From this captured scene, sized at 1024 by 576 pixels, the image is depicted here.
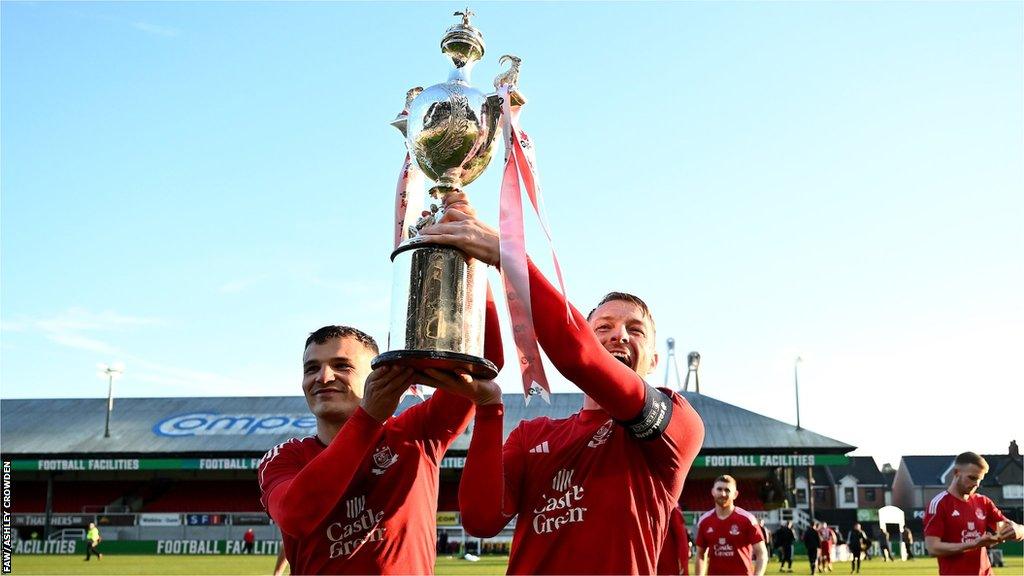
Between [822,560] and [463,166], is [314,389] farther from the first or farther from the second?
[822,560]

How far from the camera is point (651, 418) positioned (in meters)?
3.01

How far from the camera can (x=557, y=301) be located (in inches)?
104

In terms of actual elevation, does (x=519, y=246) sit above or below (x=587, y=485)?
above

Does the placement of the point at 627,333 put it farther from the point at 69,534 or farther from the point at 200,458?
the point at 69,534

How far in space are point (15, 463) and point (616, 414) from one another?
4190 cm

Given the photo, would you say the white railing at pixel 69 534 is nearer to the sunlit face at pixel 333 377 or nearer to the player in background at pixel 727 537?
the player in background at pixel 727 537

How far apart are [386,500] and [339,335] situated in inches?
26.0

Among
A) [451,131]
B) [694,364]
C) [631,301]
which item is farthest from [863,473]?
[451,131]

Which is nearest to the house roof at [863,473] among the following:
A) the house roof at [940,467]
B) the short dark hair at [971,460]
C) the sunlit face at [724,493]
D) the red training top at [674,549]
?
the house roof at [940,467]

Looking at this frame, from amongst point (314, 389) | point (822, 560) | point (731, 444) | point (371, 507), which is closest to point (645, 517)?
point (371, 507)

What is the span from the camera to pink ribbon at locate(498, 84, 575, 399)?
102 inches

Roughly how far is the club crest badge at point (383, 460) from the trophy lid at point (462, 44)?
58.9 inches

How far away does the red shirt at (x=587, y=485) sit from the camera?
310cm

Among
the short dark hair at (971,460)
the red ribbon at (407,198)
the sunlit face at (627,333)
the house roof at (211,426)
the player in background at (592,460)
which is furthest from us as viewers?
the house roof at (211,426)
